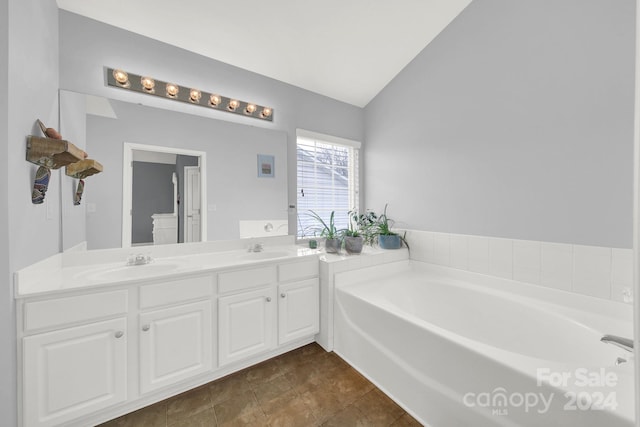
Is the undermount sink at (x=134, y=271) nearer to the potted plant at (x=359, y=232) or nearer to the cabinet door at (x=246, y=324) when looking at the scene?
the cabinet door at (x=246, y=324)

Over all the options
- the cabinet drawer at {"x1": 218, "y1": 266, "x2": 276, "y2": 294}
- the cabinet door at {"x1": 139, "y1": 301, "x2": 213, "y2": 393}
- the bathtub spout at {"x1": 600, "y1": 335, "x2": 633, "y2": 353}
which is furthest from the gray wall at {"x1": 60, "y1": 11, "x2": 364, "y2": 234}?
the bathtub spout at {"x1": 600, "y1": 335, "x2": 633, "y2": 353}

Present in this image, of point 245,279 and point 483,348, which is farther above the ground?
point 245,279

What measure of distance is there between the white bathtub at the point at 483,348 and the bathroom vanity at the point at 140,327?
1.90 feet

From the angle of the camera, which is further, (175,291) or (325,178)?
(325,178)

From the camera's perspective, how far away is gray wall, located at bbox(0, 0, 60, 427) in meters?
1.00

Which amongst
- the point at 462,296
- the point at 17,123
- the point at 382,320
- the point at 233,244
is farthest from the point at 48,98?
the point at 462,296

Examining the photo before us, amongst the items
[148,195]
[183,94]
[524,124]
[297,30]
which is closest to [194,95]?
[183,94]

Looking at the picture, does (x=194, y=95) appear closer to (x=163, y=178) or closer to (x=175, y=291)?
(x=163, y=178)

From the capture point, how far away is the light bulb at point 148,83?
1.80 meters

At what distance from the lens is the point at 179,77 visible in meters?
1.95

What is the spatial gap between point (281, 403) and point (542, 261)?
1.94m

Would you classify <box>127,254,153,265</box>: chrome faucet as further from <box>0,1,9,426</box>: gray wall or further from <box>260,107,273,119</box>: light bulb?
<box>260,107,273,119</box>: light bulb

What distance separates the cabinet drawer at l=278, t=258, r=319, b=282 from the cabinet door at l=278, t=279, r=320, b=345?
5 centimetres

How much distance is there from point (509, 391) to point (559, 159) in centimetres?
146
